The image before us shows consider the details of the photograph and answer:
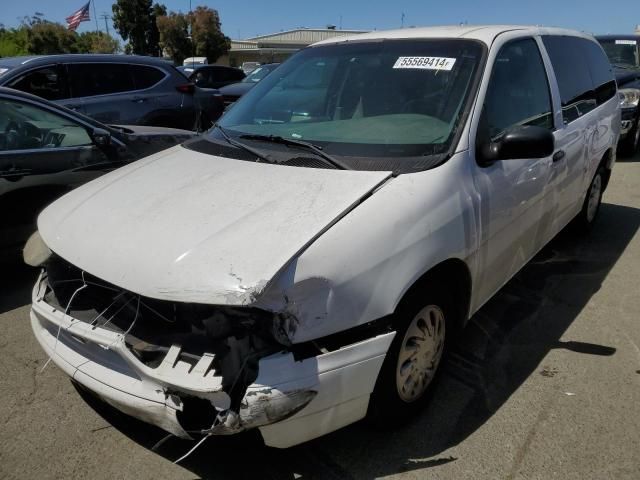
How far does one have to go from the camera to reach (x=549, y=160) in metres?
3.39

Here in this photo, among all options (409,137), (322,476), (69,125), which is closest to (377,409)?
(322,476)

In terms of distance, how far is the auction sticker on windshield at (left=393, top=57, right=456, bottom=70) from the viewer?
9.60ft

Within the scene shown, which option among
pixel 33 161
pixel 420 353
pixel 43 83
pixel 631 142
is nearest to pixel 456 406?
pixel 420 353

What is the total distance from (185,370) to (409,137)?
1543 mm

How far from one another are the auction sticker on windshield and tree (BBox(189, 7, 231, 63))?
5064 cm

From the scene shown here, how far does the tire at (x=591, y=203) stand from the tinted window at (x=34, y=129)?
14.5ft

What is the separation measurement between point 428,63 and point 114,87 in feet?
18.8

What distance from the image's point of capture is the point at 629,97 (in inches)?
350

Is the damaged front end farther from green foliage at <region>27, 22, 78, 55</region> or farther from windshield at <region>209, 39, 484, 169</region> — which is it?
green foliage at <region>27, 22, 78, 55</region>

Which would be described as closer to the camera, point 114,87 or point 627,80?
point 114,87

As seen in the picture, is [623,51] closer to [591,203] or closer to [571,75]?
[591,203]

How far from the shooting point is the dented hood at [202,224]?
190 cm

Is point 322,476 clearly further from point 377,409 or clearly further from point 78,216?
point 78,216

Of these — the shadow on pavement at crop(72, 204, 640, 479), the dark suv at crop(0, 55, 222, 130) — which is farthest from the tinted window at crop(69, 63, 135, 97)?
the shadow on pavement at crop(72, 204, 640, 479)
